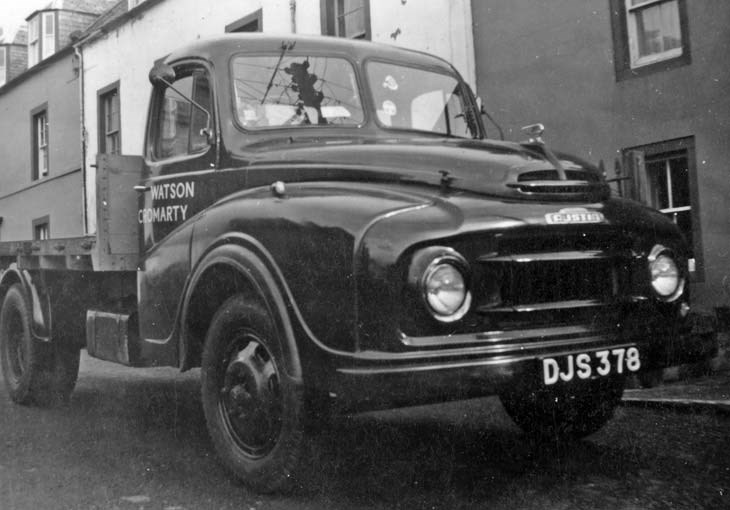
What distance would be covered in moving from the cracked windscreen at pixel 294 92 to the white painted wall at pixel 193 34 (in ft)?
16.9

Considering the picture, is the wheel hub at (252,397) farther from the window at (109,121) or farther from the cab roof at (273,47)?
the window at (109,121)

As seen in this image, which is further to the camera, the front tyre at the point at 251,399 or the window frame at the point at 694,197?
the window frame at the point at 694,197

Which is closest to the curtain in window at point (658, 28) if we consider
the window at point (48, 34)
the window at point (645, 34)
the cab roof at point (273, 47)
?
the window at point (645, 34)

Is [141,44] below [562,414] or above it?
above

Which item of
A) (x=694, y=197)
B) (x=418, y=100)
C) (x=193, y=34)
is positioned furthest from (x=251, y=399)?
(x=193, y=34)

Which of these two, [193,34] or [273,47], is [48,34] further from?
[273,47]

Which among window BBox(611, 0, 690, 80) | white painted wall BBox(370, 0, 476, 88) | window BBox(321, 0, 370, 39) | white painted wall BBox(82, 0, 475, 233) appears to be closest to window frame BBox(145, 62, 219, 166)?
white painted wall BBox(82, 0, 475, 233)

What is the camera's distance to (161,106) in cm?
540

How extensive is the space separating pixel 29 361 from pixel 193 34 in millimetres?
11402

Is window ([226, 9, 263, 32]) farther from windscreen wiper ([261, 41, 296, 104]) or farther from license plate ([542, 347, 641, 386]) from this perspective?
license plate ([542, 347, 641, 386])

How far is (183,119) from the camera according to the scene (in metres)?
5.19

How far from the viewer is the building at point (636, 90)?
932cm

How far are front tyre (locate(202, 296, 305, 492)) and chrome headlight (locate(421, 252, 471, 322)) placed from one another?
690 millimetres

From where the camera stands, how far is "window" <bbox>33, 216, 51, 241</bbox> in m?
21.8
